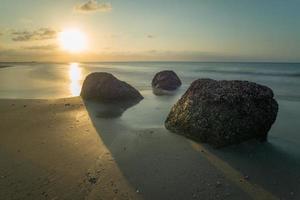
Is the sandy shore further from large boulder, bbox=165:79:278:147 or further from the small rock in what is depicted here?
large boulder, bbox=165:79:278:147

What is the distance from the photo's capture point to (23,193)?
4.97 m

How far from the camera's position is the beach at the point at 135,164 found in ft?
16.7

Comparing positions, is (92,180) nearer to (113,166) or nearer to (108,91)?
(113,166)

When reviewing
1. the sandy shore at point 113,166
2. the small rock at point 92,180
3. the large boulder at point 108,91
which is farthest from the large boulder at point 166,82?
the small rock at point 92,180

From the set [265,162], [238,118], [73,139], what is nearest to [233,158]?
[265,162]

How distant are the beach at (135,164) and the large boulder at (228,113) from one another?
0.26 m

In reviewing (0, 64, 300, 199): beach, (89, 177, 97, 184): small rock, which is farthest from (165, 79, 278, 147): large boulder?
(89, 177, 97, 184): small rock

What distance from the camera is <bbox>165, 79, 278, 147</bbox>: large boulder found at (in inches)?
281

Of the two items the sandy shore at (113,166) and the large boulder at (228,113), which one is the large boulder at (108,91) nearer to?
the sandy shore at (113,166)

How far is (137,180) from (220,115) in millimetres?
2693

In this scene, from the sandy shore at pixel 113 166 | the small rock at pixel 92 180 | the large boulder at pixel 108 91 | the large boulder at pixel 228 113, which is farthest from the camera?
the large boulder at pixel 108 91

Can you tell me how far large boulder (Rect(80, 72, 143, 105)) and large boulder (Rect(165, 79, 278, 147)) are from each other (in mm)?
6497

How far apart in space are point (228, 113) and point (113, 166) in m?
2.88

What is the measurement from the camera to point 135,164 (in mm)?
6215
